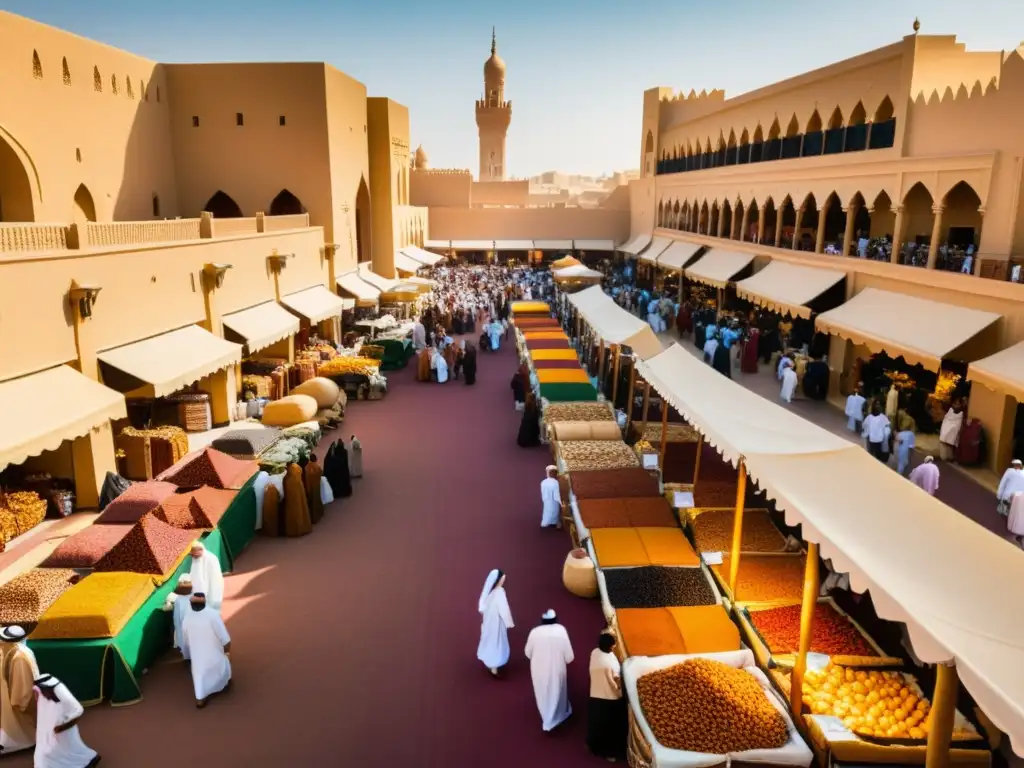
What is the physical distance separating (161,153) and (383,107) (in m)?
9.50

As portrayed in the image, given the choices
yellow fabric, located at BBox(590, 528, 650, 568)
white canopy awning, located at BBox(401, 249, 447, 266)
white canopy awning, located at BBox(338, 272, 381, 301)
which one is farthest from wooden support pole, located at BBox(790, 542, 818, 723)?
white canopy awning, located at BBox(401, 249, 447, 266)

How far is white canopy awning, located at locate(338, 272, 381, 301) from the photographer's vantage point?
22.4 metres

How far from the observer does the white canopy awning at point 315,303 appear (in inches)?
697

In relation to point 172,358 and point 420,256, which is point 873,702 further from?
point 420,256

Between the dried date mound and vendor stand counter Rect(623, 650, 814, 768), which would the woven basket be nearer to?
the dried date mound

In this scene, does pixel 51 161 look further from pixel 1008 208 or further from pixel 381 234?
pixel 1008 208

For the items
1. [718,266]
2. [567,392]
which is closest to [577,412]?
[567,392]

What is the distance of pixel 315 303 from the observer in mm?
18922

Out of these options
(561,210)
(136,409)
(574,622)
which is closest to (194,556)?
(574,622)

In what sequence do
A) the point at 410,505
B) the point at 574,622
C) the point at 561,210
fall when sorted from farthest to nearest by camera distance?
the point at 561,210, the point at 410,505, the point at 574,622

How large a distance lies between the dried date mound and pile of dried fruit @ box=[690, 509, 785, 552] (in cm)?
72

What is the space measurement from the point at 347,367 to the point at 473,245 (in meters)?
26.1

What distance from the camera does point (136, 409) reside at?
12.5 m

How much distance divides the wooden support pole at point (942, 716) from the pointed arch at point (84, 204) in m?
18.3
